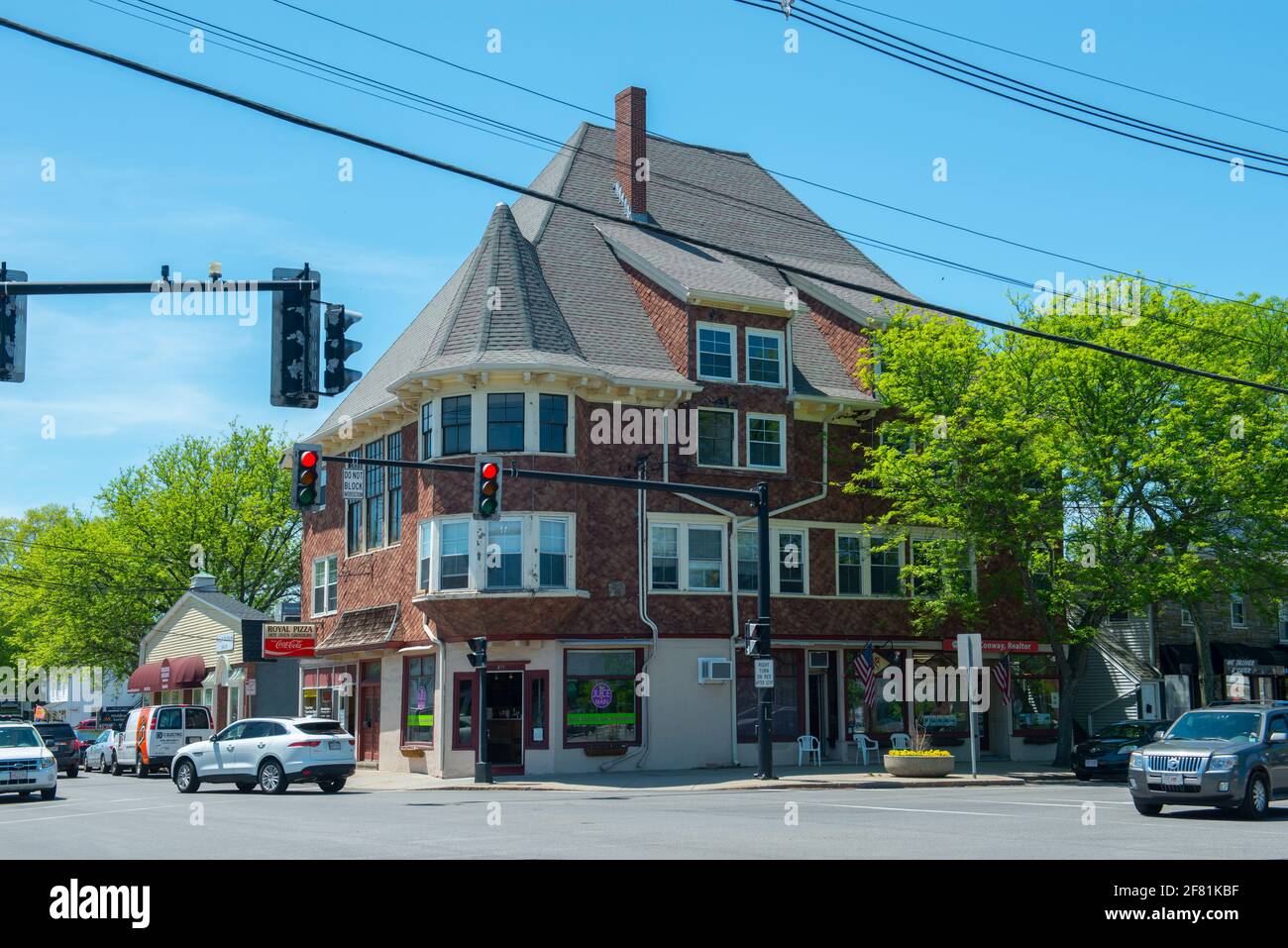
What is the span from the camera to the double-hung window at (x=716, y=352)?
37.3 metres

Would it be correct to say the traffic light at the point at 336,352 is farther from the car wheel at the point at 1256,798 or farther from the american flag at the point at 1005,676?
the american flag at the point at 1005,676

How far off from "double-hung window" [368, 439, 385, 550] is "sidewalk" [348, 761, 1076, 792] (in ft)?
23.0

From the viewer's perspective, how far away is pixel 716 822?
1922cm

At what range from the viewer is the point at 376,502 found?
131 ft

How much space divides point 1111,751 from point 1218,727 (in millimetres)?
13314

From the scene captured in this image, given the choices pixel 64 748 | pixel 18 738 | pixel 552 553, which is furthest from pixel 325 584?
pixel 18 738

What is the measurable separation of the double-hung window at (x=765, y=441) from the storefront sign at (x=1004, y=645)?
24.8 feet

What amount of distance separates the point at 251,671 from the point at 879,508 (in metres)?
23.3

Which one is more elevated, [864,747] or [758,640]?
[758,640]

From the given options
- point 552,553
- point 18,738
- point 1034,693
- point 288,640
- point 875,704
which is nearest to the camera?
point 18,738

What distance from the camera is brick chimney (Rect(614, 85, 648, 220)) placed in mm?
42156

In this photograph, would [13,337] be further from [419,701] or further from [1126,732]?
[1126,732]

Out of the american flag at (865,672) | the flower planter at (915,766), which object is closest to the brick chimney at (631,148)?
the american flag at (865,672)
